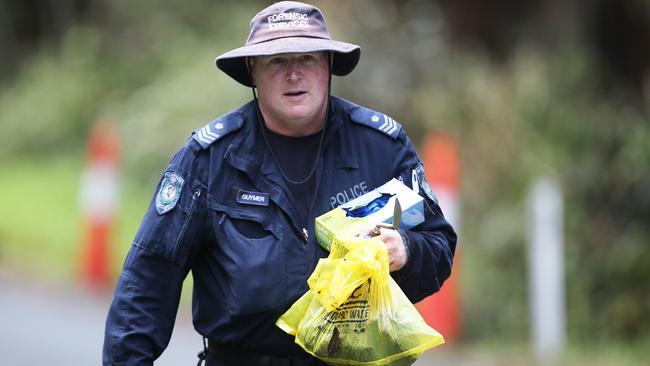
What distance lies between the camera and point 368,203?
12.7 feet

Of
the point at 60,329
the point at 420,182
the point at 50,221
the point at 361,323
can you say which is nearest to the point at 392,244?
the point at 361,323

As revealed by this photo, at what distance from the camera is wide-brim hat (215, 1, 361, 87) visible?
3931 mm

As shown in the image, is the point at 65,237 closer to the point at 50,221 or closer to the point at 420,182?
the point at 50,221

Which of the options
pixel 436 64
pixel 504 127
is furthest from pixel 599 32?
pixel 504 127

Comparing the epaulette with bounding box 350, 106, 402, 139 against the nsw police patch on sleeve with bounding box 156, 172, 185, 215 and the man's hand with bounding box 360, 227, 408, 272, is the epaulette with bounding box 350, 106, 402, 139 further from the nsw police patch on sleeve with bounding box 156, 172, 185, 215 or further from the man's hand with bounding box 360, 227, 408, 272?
the nsw police patch on sleeve with bounding box 156, 172, 185, 215

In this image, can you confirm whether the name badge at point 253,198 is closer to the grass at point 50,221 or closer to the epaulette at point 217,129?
the epaulette at point 217,129

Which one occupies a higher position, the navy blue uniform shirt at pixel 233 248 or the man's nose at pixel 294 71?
the man's nose at pixel 294 71

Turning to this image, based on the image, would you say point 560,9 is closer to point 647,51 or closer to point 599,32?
point 599,32

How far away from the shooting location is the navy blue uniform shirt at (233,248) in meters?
3.84

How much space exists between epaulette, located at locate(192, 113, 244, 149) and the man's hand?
23.0 inches

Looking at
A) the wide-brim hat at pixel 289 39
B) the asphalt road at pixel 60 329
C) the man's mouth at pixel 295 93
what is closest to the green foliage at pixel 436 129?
the asphalt road at pixel 60 329

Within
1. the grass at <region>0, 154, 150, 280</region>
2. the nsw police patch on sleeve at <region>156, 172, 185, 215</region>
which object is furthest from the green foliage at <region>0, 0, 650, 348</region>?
the nsw police patch on sleeve at <region>156, 172, 185, 215</region>

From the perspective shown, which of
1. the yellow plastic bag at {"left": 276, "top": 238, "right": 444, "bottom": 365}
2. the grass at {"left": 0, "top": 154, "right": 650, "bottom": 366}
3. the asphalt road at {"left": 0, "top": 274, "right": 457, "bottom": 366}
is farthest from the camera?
the asphalt road at {"left": 0, "top": 274, "right": 457, "bottom": 366}

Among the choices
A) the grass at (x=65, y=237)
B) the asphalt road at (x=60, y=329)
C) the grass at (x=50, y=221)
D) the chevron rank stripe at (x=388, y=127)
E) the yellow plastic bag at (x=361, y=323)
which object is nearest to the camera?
the yellow plastic bag at (x=361, y=323)
